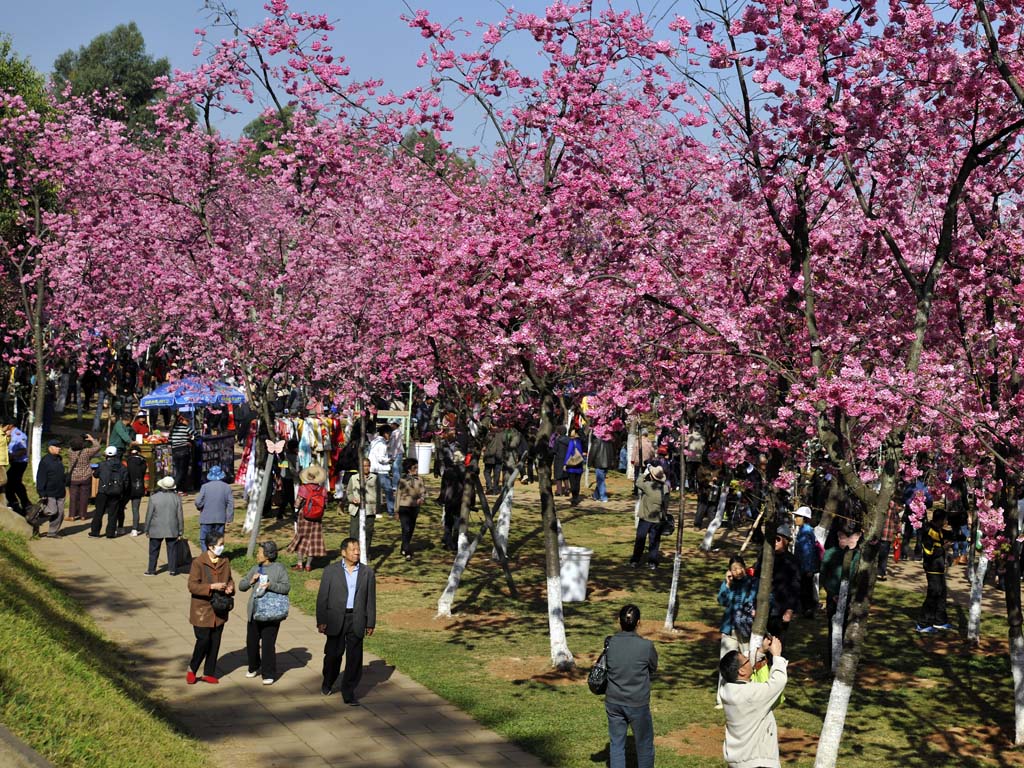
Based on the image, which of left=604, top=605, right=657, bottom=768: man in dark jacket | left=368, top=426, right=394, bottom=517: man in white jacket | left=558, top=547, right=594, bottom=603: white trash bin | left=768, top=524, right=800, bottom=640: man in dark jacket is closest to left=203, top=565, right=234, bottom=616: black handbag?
left=604, top=605, right=657, bottom=768: man in dark jacket

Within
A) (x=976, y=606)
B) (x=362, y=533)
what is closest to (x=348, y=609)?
(x=362, y=533)

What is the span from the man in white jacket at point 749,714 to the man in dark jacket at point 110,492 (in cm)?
1538

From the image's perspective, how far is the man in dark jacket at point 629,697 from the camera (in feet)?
34.4

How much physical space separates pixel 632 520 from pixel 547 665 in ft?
46.1

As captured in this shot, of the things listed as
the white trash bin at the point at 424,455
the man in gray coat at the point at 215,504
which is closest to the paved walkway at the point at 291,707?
the man in gray coat at the point at 215,504

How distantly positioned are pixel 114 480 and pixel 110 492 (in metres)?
0.34

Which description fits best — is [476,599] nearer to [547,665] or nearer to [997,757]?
[547,665]

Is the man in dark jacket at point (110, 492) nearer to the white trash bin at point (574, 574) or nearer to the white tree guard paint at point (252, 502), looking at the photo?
the white tree guard paint at point (252, 502)

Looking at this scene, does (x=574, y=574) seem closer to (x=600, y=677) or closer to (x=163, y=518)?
(x=163, y=518)

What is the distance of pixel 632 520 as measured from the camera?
29203mm

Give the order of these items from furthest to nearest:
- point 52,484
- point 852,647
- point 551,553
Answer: point 52,484, point 551,553, point 852,647

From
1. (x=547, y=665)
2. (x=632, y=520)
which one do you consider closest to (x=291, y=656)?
(x=547, y=665)

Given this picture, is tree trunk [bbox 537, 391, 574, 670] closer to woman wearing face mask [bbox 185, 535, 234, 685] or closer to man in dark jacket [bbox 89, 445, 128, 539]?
woman wearing face mask [bbox 185, 535, 234, 685]

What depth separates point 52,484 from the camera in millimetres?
22156
